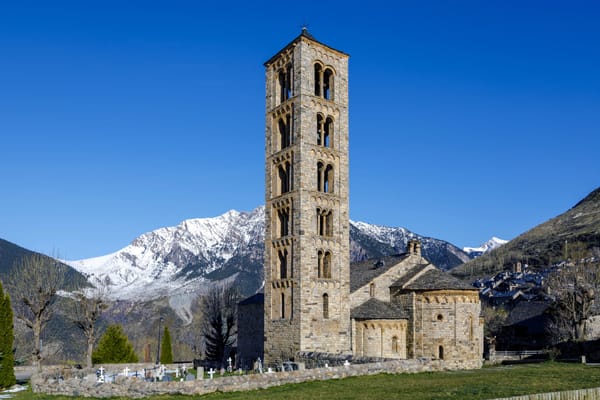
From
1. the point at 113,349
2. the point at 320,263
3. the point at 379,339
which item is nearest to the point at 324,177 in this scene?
the point at 320,263

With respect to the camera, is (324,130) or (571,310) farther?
(571,310)

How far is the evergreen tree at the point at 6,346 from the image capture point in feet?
117

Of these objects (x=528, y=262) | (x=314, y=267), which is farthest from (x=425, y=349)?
(x=528, y=262)

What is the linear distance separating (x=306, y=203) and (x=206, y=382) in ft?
62.7

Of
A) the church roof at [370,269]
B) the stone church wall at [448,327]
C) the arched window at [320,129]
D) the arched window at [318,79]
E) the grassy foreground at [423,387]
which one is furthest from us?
the church roof at [370,269]

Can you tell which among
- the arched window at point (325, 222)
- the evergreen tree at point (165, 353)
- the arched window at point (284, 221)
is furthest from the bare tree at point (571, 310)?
the evergreen tree at point (165, 353)

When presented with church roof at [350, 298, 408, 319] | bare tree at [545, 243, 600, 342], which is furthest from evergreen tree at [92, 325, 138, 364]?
bare tree at [545, 243, 600, 342]

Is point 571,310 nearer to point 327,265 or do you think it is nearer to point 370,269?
point 370,269

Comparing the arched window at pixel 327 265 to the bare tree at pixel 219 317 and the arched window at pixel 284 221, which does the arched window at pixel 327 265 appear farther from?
the bare tree at pixel 219 317

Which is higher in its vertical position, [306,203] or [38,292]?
[306,203]

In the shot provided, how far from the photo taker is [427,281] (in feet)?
149

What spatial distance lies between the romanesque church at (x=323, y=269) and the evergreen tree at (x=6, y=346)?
57.8ft

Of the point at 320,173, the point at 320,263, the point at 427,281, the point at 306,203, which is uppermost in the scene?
the point at 320,173

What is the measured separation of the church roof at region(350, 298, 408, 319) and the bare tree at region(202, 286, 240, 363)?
22.3 m
